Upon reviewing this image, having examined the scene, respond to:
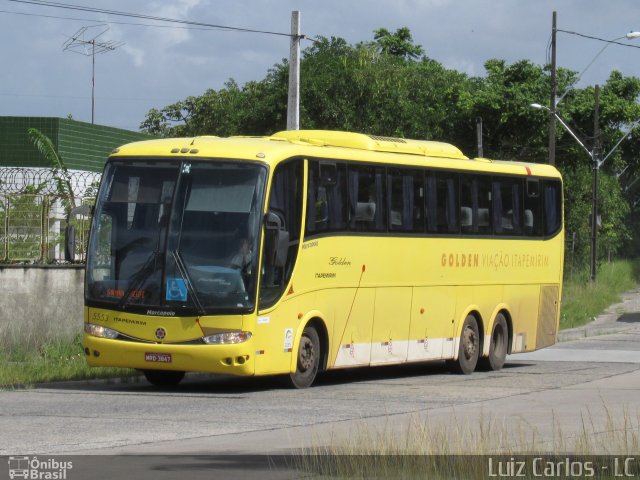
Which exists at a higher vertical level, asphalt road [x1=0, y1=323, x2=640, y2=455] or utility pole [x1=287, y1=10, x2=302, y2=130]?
utility pole [x1=287, y1=10, x2=302, y2=130]

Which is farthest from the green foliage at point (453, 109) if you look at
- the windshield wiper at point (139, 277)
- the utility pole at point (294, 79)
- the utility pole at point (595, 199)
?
the windshield wiper at point (139, 277)

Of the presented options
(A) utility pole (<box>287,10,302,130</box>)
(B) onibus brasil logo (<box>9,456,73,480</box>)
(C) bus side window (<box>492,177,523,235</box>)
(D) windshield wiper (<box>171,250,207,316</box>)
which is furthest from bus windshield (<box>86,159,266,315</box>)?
(A) utility pole (<box>287,10,302,130</box>)

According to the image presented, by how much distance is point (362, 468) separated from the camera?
393 inches

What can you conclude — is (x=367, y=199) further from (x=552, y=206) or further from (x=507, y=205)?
(x=552, y=206)

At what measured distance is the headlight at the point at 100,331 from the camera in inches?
724

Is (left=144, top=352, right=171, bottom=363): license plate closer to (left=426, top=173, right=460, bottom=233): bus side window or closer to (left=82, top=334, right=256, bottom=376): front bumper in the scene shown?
(left=82, top=334, right=256, bottom=376): front bumper

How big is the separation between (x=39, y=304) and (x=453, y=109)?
35.8 m

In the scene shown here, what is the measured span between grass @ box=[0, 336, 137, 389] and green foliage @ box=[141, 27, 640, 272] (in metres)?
27.3

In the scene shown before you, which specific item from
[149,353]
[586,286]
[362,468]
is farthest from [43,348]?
[586,286]

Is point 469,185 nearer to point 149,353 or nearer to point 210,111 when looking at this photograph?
point 149,353

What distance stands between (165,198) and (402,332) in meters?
5.31

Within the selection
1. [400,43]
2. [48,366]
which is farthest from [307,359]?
[400,43]

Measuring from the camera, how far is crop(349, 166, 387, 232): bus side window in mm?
20656

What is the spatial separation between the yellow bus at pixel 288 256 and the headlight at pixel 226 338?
18 millimetres
